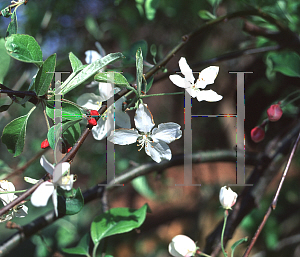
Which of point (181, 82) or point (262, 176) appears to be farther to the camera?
point (262, 176)

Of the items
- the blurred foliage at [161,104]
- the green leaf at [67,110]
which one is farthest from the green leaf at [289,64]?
the green leaf at [67,110]

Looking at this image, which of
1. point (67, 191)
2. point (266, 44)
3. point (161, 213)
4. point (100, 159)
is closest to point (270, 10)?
point (266, 44)

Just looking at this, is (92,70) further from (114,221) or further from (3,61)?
(114,221)

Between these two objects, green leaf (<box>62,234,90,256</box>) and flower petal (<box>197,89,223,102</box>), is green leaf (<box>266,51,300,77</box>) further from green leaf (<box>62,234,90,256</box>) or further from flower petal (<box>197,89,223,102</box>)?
green leaf (<box>62,234,90,256</box>)

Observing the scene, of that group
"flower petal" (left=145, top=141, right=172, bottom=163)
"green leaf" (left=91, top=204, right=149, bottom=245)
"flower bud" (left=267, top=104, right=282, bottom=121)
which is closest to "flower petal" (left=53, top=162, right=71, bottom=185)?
"flower petal" (left=145, top=141, right=172, bottom=163)

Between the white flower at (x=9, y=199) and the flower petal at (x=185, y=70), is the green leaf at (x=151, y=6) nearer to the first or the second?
the flower petal at (x=185, y=70)

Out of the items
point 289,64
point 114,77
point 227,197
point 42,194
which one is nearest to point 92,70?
point 114,77
